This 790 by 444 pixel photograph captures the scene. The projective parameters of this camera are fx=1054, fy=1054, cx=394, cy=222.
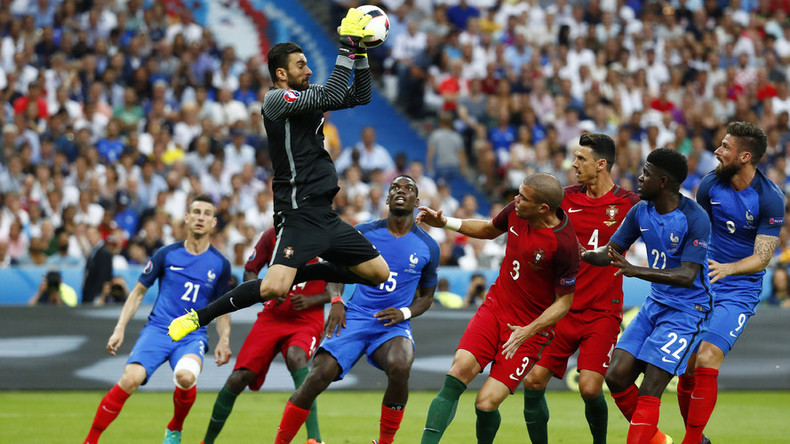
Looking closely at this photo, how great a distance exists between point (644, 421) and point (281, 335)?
11.0ft

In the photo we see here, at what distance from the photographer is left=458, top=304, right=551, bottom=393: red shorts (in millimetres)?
7535

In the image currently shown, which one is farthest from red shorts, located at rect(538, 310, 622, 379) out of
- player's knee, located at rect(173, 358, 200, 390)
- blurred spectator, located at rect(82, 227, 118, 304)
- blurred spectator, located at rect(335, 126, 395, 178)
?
blurred spectator, located at rect(335, 126, 395, 178)

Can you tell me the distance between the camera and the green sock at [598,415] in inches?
316

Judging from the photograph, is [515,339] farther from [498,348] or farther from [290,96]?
[290,96]

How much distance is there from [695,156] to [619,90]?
2264mm

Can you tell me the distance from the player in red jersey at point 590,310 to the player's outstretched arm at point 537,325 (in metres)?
0.64

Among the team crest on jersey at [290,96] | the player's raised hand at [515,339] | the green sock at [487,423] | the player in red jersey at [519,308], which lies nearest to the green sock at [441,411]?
the player in red jersey at [519,308]

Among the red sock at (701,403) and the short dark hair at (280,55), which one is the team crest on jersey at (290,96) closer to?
the short dark hair at (280,55)

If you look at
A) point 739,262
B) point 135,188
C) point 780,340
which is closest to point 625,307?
point 780,340

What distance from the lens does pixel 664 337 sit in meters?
7.49

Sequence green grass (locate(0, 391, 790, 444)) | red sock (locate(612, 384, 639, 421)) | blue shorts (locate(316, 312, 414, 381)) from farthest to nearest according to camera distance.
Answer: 1. green grass (locate(0, 391, 790, 444))
2. blue shorts (locate(316, 312, 414, 381))
3. red sock (locate(612, 384, 639, 421))

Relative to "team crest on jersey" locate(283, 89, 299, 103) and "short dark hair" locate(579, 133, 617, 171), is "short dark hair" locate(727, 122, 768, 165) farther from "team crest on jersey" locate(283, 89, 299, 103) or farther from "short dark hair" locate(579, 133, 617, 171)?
"team crest on jersey" locate(283, 89, 299, 103)

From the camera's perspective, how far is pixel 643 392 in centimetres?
743

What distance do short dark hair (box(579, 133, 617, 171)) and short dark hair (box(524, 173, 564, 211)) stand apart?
0.96 m
